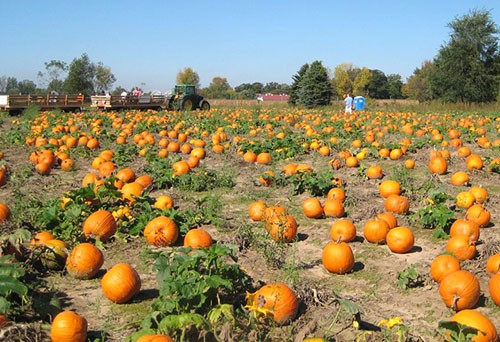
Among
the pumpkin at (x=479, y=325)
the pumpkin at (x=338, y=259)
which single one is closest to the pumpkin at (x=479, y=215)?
the pumpkin at (x=338, y=259)

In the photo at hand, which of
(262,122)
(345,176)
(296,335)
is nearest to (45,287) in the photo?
(296,335)

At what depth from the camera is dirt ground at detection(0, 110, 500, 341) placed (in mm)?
4160

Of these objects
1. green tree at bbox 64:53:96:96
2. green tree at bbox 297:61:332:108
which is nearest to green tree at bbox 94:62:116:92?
green tree at bbox 64:53:96:96

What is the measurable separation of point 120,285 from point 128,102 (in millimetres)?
33018

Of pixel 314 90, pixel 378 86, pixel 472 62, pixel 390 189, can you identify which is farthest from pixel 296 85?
pixel 378 86

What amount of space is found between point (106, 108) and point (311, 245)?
30051mm

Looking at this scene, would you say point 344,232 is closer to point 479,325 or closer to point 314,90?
point 479,325

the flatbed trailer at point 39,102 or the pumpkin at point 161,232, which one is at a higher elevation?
the flatbed trailer at point 39,102

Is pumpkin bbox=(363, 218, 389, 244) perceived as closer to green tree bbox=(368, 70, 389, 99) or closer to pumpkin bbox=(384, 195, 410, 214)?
pumpkin bbox=(384, 195, 410, 214)

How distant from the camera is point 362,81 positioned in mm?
122750

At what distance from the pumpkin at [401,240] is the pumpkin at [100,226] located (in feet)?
11.3

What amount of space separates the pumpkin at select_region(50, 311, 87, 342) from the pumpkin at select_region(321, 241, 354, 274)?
8.96 ft

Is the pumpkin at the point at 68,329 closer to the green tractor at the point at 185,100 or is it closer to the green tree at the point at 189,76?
the green tractor at the point at 185,100

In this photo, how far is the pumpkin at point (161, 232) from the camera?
621cm
